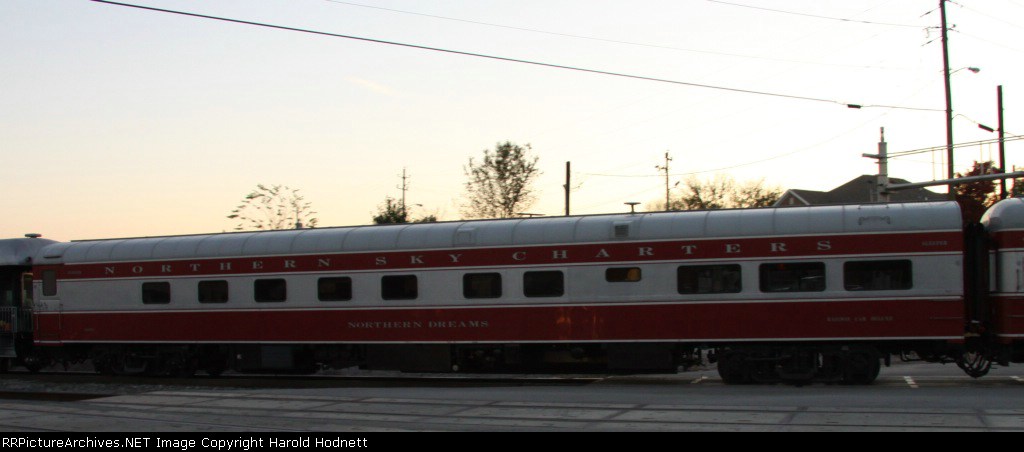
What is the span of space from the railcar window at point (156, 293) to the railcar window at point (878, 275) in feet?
49.5

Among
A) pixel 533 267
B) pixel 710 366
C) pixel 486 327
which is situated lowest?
pixel 710 366

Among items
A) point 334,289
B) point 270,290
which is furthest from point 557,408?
point 270,290

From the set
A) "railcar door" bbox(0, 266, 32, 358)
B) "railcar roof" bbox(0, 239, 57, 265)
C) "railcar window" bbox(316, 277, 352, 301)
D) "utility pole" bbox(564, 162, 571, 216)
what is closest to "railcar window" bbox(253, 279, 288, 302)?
"railcar window" bbox(316, 277, 352, 301)

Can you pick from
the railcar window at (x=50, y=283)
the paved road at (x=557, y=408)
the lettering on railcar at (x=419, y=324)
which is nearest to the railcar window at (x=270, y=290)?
the lettering on railcar at (x=419, y=324)

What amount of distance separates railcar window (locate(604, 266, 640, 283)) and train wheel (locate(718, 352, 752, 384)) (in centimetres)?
226

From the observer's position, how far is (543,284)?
63.1 feet

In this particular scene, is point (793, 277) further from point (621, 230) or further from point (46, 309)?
point (46, 309)

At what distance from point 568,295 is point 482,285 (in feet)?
6.11

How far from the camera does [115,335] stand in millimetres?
22969

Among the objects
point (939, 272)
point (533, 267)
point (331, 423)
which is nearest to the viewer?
point (331, 423)

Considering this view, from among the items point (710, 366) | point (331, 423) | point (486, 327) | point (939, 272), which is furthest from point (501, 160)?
point (331, 423)

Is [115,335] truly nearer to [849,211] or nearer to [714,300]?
[714,300]

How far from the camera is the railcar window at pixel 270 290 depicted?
2133 centimetres

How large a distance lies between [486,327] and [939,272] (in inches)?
339
